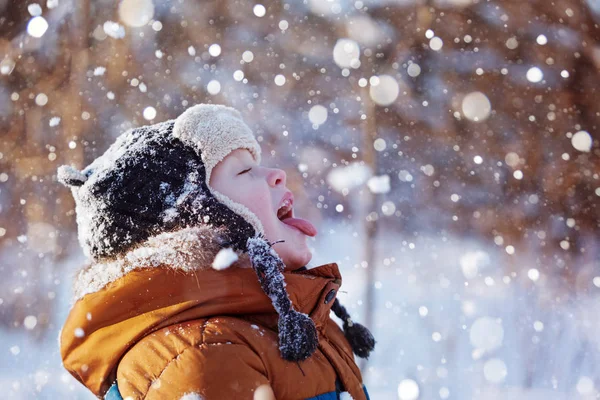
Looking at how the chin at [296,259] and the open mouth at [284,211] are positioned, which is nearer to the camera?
the chin at [296,259]

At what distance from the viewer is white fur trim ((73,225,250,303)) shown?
1328 mm

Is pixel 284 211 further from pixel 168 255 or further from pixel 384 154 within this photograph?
pixel 384 154

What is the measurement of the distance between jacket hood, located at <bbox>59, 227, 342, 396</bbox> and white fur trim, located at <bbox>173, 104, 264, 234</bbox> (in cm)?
12

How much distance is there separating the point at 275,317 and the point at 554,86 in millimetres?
3862

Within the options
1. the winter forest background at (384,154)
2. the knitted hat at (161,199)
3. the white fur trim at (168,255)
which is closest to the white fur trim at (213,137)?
the knitted hat at (161,199)

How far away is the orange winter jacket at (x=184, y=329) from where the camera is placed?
3.69 ft

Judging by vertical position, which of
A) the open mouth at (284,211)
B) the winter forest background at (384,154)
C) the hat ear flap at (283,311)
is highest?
the hat ear flap at (283,311)

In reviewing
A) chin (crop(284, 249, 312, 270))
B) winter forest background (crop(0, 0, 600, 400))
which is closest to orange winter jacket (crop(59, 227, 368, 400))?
chin (crop(284, 249, 312, 270))

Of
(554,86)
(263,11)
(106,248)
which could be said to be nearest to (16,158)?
(263,11)

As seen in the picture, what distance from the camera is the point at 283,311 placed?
1269 millimetres

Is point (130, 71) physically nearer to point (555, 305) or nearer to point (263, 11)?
point (263, 11)

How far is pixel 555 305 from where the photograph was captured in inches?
186

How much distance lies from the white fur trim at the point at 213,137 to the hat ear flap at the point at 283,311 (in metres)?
0.15

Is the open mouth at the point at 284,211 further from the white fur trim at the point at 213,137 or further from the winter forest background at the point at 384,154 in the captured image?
the winter forest background at the point at 384,154
